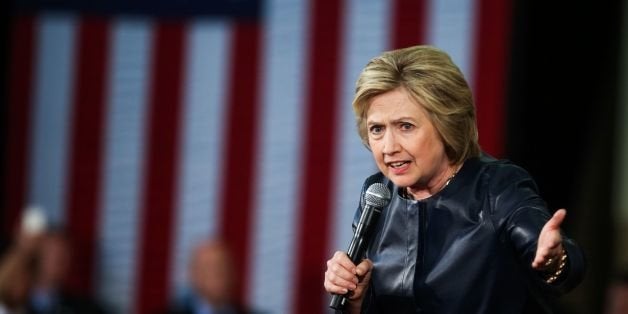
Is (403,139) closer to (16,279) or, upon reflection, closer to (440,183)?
(440,183)

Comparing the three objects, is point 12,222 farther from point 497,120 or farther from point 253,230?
point 497,120

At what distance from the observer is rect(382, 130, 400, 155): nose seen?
5.52 feet

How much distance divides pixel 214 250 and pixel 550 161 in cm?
130

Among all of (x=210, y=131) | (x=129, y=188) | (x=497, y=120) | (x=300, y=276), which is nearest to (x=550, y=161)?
(x=497, y=120)

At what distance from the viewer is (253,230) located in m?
4.43

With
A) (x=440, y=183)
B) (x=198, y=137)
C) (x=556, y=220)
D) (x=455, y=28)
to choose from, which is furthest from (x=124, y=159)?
(x=556, y=220)

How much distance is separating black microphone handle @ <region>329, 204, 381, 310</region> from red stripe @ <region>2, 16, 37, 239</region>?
3.18 m

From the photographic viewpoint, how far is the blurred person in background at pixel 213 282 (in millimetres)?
4164

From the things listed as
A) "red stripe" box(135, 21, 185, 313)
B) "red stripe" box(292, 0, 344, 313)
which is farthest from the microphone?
"red stripe" box(135, 21, 185, 313)

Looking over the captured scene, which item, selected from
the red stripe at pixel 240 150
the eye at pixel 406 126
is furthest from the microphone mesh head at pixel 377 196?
Result: the red stripe at pixel 240 150

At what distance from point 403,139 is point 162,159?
2.96m

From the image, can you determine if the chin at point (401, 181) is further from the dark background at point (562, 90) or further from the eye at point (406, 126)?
the dark background at point (562, 90)

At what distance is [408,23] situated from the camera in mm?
Answer: 4246

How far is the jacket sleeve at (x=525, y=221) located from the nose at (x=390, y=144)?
0.16 m
